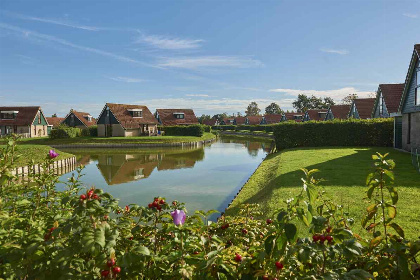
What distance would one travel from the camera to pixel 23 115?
2131 inches

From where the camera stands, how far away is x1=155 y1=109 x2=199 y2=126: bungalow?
2605 inches

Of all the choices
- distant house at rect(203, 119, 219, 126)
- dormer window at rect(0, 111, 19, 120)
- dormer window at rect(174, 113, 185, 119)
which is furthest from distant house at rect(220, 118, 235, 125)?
dormer window at rect(0, 111, 19, 120)

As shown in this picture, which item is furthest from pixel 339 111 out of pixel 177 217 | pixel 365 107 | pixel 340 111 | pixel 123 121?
pixel 177 217

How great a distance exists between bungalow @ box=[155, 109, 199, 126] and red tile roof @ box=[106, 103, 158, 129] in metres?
9.00

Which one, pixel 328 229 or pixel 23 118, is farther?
pixel 23 118

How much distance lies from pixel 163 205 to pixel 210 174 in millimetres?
17047

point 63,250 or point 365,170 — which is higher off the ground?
point 63,250

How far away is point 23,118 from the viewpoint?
53.7 metres

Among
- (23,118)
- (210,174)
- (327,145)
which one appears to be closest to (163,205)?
(210,174)

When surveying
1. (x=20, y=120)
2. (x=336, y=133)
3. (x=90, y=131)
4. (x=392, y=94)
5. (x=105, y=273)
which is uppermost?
(x=392, y=94)

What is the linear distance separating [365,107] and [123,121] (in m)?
40.1

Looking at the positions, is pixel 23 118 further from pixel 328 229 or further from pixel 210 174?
Result: pixel 328 229

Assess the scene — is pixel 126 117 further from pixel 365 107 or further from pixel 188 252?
pixel 188 252

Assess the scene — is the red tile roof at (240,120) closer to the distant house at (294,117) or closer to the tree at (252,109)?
the distant house at (294,117)
